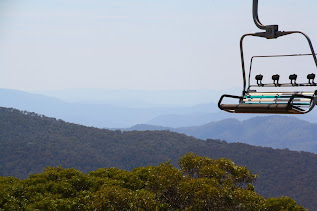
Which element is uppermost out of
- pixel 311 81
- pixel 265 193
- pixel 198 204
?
pixel 311 81

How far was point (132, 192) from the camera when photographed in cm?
2067

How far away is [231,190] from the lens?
24.6 metres

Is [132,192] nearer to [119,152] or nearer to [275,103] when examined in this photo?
[275,103]

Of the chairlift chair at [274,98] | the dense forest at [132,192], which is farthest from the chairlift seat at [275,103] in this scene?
the dense forest at [132,192]

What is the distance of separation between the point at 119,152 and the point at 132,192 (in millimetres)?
140225

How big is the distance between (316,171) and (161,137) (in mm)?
51089

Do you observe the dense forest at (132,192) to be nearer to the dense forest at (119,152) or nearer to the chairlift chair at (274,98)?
the chairlift chair at (274,98)

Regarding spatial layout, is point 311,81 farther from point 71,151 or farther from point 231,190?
point 71,151

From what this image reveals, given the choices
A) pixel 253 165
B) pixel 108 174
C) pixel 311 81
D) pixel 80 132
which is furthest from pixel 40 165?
pixel 311 81

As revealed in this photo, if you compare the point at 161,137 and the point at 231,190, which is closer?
the point at 231,190

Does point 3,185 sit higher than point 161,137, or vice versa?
point 3,185

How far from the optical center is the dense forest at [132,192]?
65.4 ft

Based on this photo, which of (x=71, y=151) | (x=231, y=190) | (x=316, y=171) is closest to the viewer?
(x=231, y=190)

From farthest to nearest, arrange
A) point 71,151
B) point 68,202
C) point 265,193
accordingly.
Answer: point 71,151
point 265,193
point 68,202
